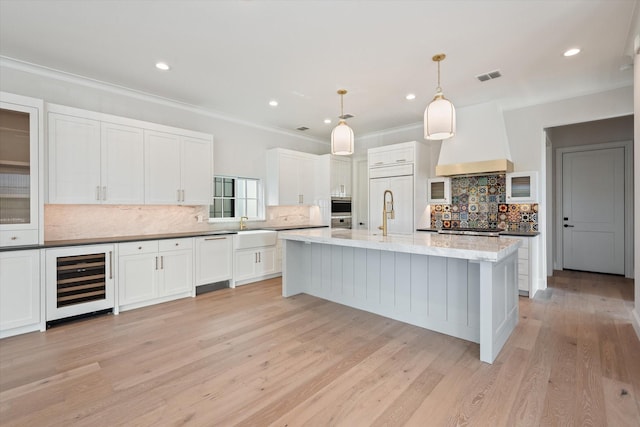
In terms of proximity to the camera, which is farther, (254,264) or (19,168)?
(254,264)

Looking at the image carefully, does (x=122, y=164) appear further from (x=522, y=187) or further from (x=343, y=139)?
(x=522, y=187)

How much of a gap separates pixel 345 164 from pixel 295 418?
215 inches

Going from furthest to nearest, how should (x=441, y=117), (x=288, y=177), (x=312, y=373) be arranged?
1. (x=288, y=177)
2. (x=441, y=117)
3. (x=312, y=373)

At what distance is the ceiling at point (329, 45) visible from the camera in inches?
97.4

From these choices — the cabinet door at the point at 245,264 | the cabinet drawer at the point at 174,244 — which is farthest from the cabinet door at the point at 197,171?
the cabinet door at the point at 245,264

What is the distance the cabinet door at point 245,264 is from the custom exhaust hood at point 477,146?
333 centimetres

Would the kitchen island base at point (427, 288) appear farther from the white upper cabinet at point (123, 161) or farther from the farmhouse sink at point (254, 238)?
the white upper cabinet at point (123, 161)

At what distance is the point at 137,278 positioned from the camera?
3752 mm

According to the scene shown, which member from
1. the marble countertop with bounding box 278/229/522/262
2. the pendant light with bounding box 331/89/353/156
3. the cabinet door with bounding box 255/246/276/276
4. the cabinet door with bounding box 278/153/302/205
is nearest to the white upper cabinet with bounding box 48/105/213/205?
the cabinet door with bounding box 255/246/276/276

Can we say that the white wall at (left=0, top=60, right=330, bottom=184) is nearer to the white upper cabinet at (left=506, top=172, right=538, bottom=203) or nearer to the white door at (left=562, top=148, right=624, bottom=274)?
the white upper cabinet at (left=506, top=172, right=538, bottom=203)

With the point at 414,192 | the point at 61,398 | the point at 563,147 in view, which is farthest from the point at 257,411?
the point at 563,147

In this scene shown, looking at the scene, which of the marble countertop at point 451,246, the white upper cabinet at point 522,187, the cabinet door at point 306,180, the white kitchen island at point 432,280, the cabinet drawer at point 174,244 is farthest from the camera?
the cabinet door at point 306,180

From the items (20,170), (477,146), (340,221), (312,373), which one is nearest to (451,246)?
(312,373)

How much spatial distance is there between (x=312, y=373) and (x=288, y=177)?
4102mm
